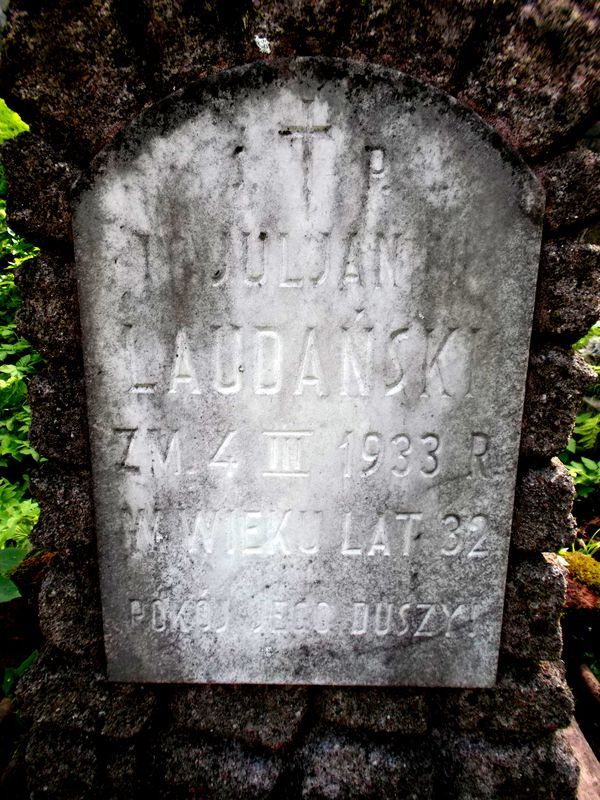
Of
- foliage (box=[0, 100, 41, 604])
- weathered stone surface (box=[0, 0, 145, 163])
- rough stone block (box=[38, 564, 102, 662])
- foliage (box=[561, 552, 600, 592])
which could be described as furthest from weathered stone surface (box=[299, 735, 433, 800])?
weathered stone surface (box=[0, 0, 145, 163])

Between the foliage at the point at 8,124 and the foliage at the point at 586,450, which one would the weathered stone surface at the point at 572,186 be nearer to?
the foliage at the point at 586,450

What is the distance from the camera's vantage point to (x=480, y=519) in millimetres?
1432

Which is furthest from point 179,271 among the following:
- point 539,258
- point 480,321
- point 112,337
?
point 539,258

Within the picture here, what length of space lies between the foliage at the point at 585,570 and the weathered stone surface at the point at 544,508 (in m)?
0.77

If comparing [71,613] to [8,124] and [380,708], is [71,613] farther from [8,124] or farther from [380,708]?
[8,124]

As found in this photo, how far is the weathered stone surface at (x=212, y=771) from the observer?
5.17 ft

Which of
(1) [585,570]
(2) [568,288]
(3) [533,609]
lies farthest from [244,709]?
(2) [568,288]

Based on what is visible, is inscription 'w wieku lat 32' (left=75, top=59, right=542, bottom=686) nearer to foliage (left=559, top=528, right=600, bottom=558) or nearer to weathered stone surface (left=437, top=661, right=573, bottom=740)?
weathered stone surface (left=437, top=661, right=573, bottom=740)

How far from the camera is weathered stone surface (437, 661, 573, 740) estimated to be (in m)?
1.55

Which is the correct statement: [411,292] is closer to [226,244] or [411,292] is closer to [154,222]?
[226,244]

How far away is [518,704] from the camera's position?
1564mm

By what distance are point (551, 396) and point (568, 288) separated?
295 millimetres

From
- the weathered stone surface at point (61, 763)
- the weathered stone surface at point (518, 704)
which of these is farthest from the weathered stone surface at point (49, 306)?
the weathered stone surface at point (518, 704)

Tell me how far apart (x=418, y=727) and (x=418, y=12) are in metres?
2.02
